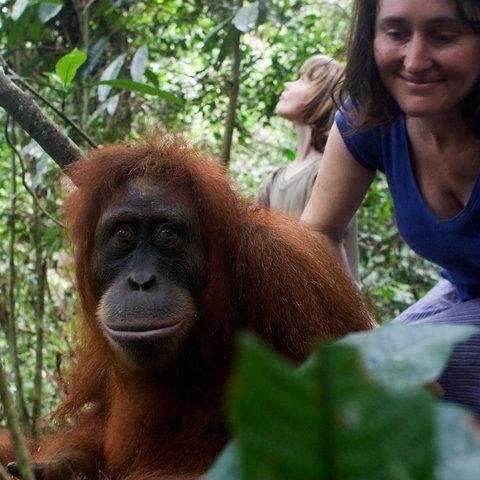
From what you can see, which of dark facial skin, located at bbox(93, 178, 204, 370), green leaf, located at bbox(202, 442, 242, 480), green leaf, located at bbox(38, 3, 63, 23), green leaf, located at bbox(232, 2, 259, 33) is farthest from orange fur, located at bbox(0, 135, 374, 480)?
green leaf, located at bbox(202, 442, 242, 480)

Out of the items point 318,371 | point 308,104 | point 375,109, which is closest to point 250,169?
point 308,104

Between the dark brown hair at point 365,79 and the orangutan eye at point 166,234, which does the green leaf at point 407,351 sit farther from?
the dark brown hair at point 365,79

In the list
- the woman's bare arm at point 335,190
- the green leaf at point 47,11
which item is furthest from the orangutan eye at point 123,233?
the green leaf at point 47,11

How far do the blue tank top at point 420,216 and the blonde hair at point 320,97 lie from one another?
1.57m

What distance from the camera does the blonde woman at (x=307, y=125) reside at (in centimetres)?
386

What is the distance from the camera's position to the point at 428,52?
191 cm

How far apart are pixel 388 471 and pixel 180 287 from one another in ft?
5.34

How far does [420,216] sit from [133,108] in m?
3.46

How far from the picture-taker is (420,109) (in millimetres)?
1995

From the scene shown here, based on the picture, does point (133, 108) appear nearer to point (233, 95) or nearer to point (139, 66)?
point (233, 95)

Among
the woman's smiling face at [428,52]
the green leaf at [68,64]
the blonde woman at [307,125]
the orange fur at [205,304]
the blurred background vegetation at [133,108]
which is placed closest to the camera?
the woman's smiling face at [428,52]

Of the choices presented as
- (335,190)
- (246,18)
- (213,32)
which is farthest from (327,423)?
(213,32)

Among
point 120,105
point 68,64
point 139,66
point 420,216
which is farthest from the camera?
point 120,105

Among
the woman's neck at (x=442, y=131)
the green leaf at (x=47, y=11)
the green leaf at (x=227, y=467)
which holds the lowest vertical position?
the woman's neck at (x=442, y=131)
